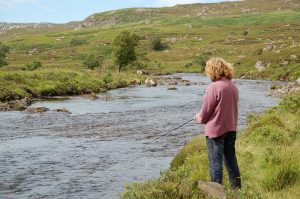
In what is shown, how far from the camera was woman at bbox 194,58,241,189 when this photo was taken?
11023mm

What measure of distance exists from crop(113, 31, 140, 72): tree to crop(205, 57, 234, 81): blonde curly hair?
86016 millimetres

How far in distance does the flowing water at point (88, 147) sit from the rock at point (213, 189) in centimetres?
514

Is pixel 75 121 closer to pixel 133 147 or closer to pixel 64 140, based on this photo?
pixel 64 140

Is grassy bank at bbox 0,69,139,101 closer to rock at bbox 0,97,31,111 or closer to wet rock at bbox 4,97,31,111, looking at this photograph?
wet rock at bbox 4,97,31,111

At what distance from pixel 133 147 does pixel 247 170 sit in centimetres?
1234

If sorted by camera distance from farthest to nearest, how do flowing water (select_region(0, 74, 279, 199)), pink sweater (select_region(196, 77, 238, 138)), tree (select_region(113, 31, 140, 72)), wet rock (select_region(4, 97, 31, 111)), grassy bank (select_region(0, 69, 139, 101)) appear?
tree (select_region(113, 31, 140, 72))
grassy bank (select_region(0, 69, 139, 101))
wet rock (select_region(4, 97, 31, 111))
flowing water (select_region(0, 74, 279, 199))
pink sweater (select_region(196, 77, 238, 138))

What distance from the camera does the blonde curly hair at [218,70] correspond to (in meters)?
11.2

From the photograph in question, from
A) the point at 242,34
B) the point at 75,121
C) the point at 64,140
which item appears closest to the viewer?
the point at 64,140

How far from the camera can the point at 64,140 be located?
89.2 ft

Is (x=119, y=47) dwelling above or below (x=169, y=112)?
above

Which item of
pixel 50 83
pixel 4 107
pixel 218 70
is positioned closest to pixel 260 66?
pixel 50 83

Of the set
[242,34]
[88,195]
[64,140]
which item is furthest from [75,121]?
[242,34]

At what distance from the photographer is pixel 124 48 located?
97250mm

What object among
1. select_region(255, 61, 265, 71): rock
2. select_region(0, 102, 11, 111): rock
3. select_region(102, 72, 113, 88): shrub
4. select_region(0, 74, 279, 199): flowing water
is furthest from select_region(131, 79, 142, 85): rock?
select_region(0, 102, 11, 111): rock
